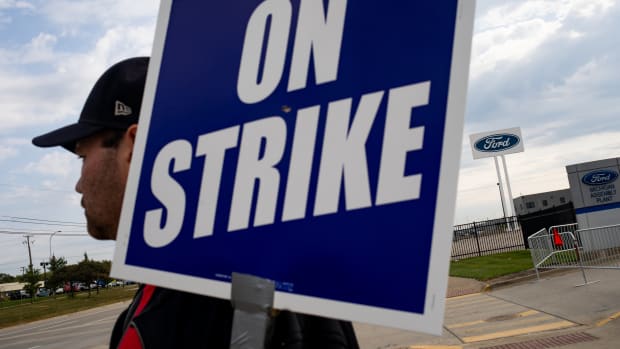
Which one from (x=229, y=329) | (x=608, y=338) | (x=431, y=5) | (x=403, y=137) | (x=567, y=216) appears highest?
(x=567, y=216)

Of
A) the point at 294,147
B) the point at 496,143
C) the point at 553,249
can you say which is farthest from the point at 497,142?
the point at 294,147

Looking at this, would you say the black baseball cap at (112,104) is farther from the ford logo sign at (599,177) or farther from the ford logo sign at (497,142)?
the ford logo sign at (497,142)

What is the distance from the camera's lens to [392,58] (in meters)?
0.98

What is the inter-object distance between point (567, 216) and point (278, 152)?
23241 millimetres

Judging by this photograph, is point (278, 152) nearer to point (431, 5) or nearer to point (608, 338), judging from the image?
point (431, 5)

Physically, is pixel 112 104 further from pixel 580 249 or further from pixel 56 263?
pixel 56 263

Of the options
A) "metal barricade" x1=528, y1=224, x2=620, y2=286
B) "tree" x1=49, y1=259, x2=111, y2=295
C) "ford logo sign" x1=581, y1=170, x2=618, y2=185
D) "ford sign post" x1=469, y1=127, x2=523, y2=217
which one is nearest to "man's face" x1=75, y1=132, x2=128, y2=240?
"metal barricade" x1=528, y1=224, x2=620, y2=286

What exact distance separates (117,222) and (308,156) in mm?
730

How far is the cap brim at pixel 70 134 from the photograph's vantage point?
1428mm

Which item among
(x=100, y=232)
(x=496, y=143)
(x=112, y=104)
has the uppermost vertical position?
(x=496, y=143)

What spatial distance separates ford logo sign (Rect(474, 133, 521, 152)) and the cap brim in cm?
3099

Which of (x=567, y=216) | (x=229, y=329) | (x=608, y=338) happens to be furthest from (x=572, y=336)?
(x=567, y=216)

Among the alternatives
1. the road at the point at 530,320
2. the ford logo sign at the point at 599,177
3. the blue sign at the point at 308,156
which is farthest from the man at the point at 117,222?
the ford logo sign at the point at 599,177

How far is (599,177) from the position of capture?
58.0 ft
